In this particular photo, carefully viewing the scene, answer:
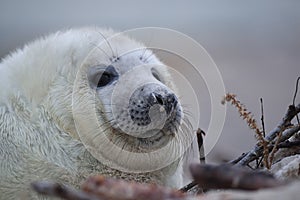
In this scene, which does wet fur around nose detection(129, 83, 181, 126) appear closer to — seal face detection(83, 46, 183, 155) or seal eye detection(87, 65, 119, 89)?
seal face detection(83, 46, 183, 155)

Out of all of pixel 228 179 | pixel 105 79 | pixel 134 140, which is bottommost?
pixel 228 179

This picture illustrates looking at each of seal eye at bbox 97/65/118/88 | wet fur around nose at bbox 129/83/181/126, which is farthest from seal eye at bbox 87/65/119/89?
wet fur around nose at bbox 129/83/181/126

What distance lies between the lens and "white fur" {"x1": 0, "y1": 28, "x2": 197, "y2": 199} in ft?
4.75

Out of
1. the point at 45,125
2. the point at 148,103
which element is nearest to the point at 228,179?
the point at 148,103

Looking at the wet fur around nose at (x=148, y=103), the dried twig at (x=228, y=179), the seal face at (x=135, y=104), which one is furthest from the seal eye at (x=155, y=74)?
the dried twig at (x=228, y=179)

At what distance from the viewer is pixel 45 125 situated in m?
1.50

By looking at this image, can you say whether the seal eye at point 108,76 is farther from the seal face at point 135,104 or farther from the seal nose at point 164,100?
the seal nose at point 164,100

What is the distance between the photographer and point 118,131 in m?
1.49

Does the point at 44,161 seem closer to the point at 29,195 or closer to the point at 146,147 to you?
the point at 29,195

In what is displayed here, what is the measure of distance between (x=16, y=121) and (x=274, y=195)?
2.86 ft

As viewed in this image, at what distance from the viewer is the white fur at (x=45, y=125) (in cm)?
145

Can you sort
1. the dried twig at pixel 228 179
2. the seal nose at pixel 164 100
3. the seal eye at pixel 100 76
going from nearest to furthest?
1. the dried twig at pixel 228 179
2. the seal nose at pixel 164 100
3. the seal eye at pixel 100 76

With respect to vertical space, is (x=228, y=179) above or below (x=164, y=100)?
below

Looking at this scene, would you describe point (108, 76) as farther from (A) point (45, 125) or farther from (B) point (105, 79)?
(A) point (45, 125)
